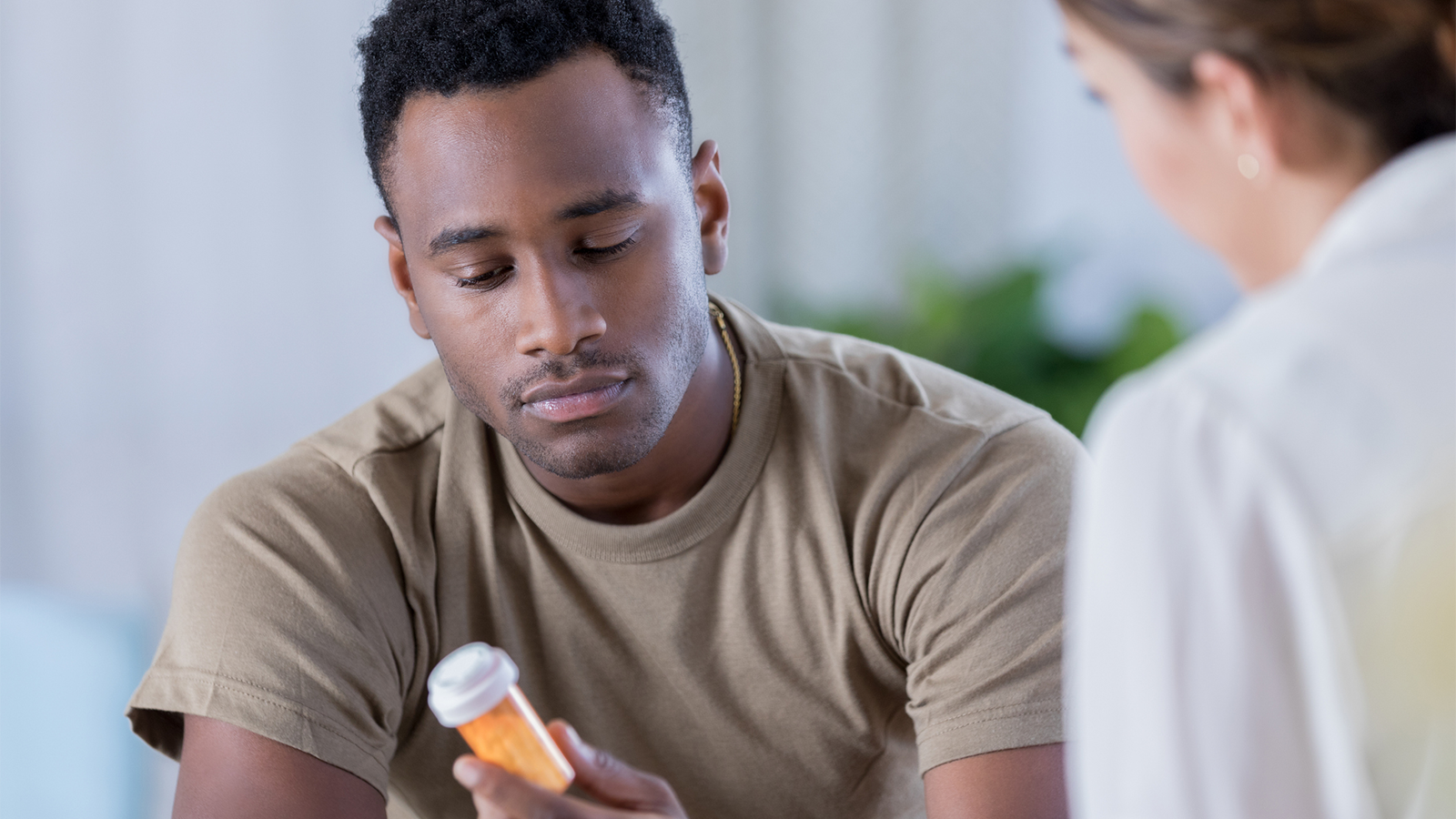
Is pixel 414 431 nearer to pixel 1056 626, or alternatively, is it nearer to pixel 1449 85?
pixel 1056 626

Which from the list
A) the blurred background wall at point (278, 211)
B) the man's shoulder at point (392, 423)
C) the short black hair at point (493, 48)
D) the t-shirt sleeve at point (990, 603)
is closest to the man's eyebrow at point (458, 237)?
the short black hair at point (493, 48)

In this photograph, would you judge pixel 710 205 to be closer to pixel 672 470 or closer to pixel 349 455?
pixel 672 470

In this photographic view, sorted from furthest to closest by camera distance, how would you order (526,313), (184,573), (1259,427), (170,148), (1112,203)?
(1112,203) → (170,148) → (184,573) → (526,313) → (1259,427)

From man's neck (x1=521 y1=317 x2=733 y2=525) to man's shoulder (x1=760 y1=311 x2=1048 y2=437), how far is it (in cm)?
8

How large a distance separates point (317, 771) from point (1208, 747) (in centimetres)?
77

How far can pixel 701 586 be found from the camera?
1.26 meters

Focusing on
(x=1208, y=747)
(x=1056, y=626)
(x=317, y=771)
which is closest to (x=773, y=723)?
(x=1056, y=626)

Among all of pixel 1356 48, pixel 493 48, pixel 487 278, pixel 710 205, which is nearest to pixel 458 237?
pixel 487 278

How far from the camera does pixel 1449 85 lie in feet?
2.23

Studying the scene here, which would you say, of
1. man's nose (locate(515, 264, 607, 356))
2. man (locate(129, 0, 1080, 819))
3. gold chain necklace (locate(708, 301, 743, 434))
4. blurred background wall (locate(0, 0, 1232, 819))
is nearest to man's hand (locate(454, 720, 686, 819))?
man (locate(129, 0, 1080, 819))

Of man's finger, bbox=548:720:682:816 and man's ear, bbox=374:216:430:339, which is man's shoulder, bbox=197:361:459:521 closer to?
man's ear, bbox=374:216:430:339

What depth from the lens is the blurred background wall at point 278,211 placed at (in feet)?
7.61

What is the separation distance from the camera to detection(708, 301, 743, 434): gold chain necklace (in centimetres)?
131

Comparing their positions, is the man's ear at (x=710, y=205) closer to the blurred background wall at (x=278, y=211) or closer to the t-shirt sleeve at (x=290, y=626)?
the t-shirt sleeve at (x=290, y=626)
